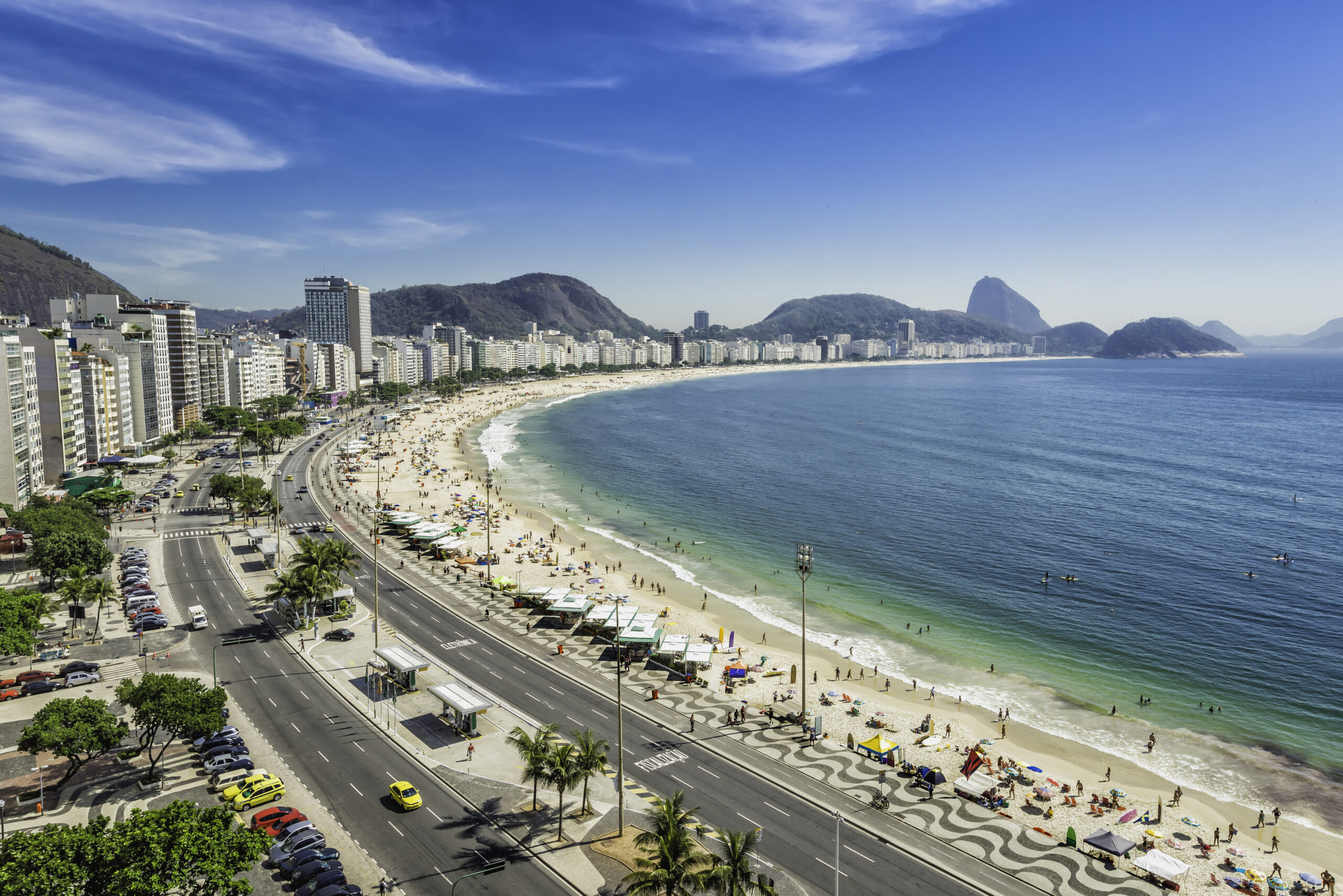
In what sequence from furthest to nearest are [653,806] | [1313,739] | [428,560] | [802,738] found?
1. [428,560]
2. [1313,739]
3. [802,738]
4. [653,806]

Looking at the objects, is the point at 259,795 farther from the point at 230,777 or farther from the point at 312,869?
the point at 312,869

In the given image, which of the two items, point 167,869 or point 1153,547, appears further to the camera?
point 1153,547

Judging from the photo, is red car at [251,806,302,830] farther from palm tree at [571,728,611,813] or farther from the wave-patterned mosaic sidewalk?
the wave-patterned mosaic sidewalk

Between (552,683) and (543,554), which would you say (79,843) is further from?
(543,554)

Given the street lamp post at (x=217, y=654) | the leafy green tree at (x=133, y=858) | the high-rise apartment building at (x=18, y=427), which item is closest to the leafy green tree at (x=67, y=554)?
the street lamp post at (x=217, y=654)

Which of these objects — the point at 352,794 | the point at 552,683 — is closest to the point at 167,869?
the point at 352,794

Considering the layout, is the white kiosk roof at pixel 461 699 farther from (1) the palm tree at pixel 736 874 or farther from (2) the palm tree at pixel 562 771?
(1) the palm tree at pixel 736 874

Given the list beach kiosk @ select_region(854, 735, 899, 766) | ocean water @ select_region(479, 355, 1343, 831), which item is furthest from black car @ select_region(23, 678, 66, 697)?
ocean water @ select_region(479, 355, 1343, 831)
